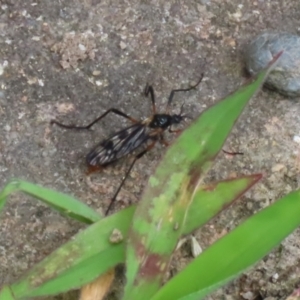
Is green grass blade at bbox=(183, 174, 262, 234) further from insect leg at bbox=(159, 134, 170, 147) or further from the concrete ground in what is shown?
insect leg at bbox=(159, 134, 170, 147)

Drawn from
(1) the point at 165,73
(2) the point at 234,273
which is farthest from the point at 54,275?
(1) the point at 165,73

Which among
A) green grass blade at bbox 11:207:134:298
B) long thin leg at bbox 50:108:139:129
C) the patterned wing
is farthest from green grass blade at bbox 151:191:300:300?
long thin leg at bbox 50:108:139:129

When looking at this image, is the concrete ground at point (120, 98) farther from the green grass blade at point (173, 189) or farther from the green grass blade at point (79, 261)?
the green grass blade at point (173, 189)

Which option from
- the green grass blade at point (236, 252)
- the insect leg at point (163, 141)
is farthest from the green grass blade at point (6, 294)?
the insect leg at point (163, 141)

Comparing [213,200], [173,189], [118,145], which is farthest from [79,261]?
[118,145]

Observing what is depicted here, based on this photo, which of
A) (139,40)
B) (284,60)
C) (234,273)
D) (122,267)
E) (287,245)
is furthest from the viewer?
(139,40)

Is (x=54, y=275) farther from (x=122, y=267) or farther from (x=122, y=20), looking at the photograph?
(x=122, y=20)
